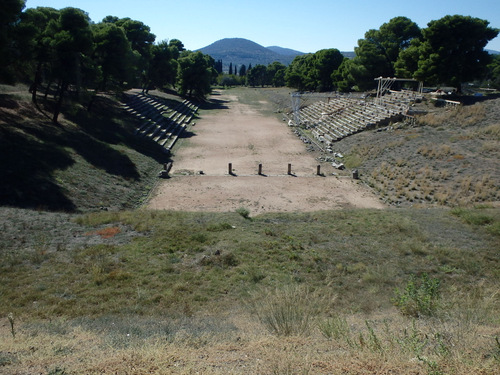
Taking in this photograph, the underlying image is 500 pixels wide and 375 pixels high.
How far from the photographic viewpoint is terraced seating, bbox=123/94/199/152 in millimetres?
32719

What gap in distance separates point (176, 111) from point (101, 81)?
1821 cm

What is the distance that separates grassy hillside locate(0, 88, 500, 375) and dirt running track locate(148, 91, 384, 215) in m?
2.68

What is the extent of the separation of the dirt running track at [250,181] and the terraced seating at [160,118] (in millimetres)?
1834

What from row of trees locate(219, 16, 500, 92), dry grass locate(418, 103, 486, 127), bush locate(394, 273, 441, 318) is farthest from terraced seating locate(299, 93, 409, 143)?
bush locate(394, 273, 441, 318)

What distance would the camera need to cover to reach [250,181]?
77.3 feet

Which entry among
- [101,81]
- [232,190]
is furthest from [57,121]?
[232,190]

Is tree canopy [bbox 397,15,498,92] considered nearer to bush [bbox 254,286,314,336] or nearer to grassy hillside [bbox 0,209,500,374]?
grassy hillside [bbox 0,209,500,374]

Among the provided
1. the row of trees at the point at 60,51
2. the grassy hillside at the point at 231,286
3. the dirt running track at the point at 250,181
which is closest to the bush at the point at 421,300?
the grassy hillside at the point at 231,286

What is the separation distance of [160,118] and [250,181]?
20.6 m

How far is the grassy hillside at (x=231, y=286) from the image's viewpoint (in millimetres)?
4848

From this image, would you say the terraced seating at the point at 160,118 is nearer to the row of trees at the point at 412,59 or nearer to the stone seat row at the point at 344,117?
the stone seat row at the point at 344,117

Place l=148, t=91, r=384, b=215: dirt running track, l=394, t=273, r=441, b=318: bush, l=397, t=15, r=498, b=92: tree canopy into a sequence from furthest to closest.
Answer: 1. l=397, t=15, r=498, b=92: tree canopy
2. l=148, t=91, r=384, b=215: dirt running track
3. l=394, t=273, r=441, b=318: bush

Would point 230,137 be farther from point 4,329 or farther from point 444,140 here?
point 4,329

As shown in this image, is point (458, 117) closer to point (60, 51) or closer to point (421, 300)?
point (421, 300)
